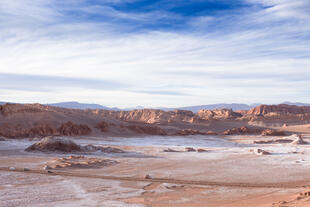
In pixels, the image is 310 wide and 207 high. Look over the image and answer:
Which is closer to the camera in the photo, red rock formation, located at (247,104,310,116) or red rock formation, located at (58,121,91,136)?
red rock formation, located at (58,121,91,136)

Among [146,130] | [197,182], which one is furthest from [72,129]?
[197,182]

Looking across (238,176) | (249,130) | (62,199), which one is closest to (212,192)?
(238,176)

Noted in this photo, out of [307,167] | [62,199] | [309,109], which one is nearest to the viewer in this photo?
[62,199]

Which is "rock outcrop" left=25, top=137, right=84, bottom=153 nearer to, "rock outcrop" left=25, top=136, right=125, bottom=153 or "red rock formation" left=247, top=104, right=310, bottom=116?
"rock outcrop" left=25, top=136, right=125, bottom=153

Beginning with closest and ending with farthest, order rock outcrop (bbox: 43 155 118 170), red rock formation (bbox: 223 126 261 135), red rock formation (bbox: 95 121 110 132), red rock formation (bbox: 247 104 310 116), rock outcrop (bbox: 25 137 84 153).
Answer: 1. rock outcrop (bbox: 43 155 118 170)
2. rock outcrop (bbox: 25 137 84 153)
3. red rock formation (bbox: 95 121 110 132)
4. red rock formation (bbox: 223 126 261 135)
5. red rock formation (bbox: 247 104 310 116)

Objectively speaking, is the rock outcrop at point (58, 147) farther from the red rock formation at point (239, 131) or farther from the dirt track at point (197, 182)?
the red rock formation at point (239, 131)

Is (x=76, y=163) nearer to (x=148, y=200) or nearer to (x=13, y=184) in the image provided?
(x=13, y=184)

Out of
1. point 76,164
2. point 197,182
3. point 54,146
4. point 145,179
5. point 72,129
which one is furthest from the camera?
point 72,129

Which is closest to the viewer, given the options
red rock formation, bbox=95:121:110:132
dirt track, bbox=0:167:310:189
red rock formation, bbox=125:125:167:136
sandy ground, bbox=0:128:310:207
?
sandy ground, bbox=0:128:310:207

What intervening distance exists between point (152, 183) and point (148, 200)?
4.84ft

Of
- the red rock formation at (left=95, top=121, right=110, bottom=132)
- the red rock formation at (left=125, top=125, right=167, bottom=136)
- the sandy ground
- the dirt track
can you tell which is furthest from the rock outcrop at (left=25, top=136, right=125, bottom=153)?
the red rock formation at (left=125, top=125, right=167, bottom=136)

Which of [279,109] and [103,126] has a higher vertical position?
[279,109]

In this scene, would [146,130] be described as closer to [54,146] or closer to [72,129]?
[72,129]

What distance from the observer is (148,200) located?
6.24 meters
